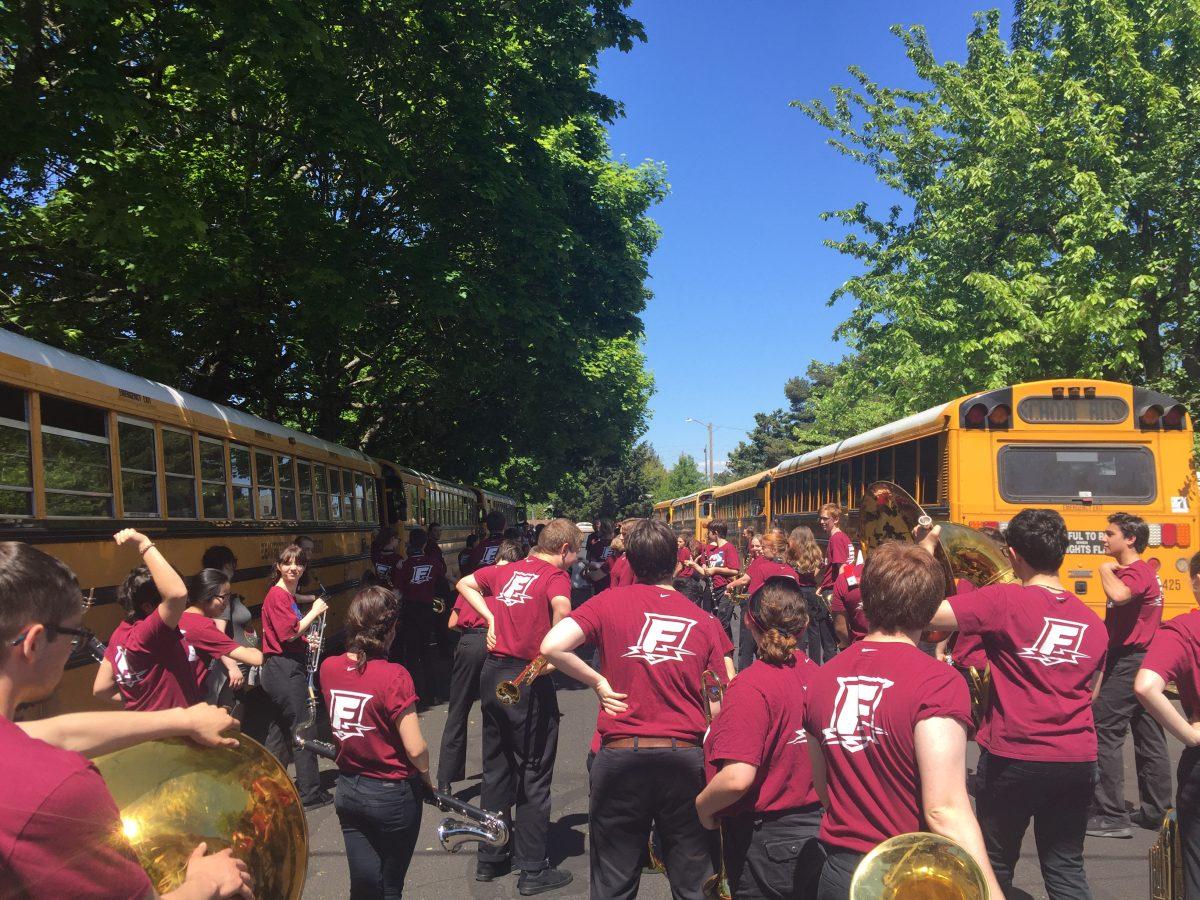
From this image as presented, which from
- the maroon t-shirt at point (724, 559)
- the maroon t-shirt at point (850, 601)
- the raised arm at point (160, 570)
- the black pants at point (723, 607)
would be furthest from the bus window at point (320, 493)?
the raised arm at point (160, 570)

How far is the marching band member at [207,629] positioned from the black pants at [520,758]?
132 cm

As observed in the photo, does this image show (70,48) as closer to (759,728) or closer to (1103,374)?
(759,728)

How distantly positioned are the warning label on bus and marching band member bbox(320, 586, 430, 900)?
816cm

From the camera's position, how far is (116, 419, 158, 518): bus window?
7.51 m

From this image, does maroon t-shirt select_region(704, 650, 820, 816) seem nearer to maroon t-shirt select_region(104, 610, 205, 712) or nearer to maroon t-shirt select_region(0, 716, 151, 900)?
maroon t-shirt select_region(0, 716, 151, 900)

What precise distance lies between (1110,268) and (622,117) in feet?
30.7

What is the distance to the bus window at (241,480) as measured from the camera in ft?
32.7

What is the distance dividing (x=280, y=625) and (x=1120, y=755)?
5543 millimetres

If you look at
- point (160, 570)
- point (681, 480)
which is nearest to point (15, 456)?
point (160, 570)

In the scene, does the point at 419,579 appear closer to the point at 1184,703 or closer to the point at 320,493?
the point at 320,493

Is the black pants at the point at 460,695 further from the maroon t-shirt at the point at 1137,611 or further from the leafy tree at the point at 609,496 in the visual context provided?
the leafy tree at the point at 609,496

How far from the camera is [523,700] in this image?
213 inches

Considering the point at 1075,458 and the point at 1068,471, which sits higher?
the point at 1075,458

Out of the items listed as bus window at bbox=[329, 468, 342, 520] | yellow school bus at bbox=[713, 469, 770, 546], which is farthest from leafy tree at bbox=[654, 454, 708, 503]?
bus window at bbox=[329, 468, 342, 520]
